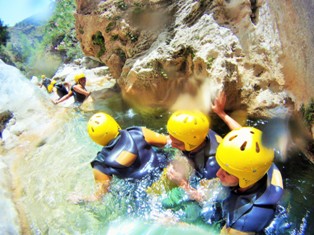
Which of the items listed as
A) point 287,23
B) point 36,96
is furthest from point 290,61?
point 36,96

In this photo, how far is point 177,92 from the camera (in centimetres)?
579

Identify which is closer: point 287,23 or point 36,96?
point 287,23

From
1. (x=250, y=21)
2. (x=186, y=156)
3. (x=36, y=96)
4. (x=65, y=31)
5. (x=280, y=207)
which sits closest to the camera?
(x=280, y=207)

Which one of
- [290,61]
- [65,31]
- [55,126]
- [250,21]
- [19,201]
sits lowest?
[65,31]

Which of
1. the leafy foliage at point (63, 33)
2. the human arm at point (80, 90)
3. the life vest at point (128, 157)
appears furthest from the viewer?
the leafy foliage at point (63, 33)

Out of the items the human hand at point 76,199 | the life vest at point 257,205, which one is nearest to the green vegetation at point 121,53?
the human hand at point 76,199

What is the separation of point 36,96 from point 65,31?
1671 cm

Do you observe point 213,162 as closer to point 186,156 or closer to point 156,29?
point 186,156

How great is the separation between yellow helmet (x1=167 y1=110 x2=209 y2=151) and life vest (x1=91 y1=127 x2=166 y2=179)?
733mm

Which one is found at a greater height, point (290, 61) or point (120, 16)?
point (120, 16)

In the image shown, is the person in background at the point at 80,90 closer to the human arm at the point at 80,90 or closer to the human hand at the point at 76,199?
the human arm at the point at 80,90

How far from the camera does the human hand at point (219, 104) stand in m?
4.08

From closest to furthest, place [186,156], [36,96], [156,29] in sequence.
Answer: [186,156], [156,29], [36,96]

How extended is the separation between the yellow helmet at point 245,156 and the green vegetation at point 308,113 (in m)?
1.62
